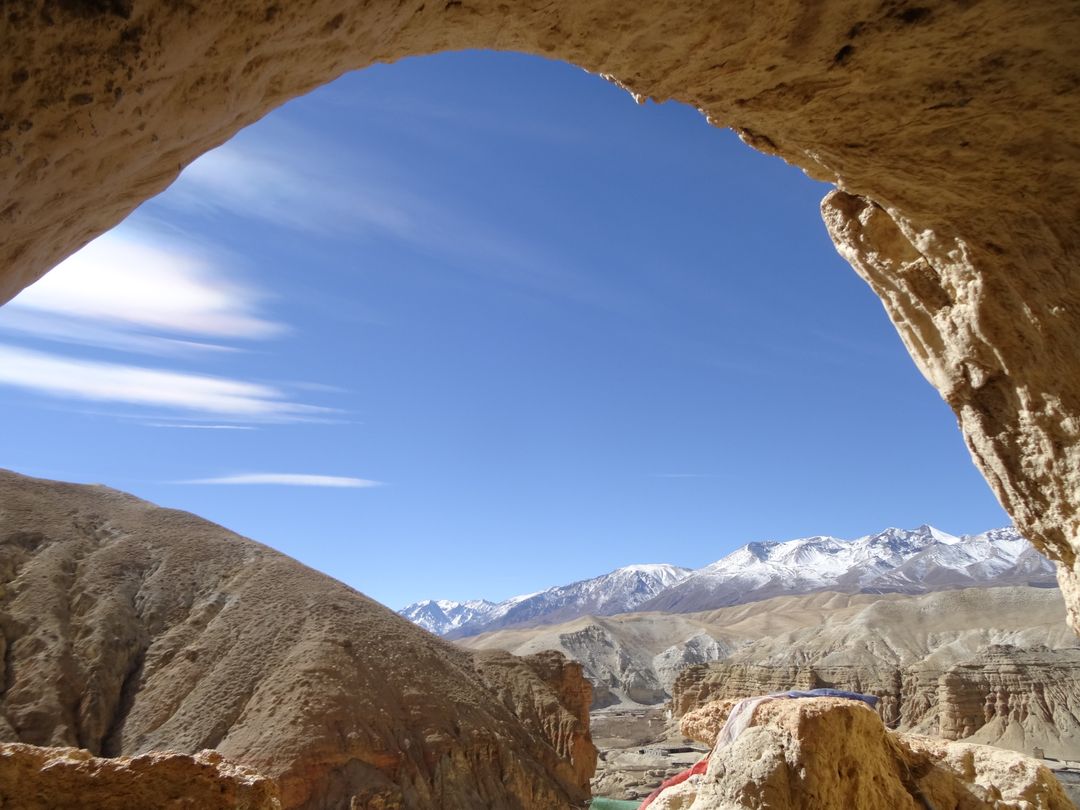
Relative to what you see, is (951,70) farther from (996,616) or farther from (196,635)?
(996,616)

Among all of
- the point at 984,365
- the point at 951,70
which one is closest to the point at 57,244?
the point at 951,70

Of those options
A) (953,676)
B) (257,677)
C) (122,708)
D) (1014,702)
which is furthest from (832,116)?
(1014,702)

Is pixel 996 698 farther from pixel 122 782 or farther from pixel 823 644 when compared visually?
pixel 122 782

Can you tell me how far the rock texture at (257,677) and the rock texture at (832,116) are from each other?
29.8 metres

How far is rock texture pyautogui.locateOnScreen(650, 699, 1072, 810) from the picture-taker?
607 cm

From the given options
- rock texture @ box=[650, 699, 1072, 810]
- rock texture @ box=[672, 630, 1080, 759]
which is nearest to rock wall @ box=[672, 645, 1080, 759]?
rock texture @ box=[672, 630, 1080, 759]

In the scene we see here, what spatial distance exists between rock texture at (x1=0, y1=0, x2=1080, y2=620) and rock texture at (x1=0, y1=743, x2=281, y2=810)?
9.15 m

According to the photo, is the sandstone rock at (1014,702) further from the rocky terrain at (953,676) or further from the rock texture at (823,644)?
the rock texture at (823,644)

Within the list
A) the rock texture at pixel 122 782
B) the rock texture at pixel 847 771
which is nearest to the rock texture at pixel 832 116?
the rock texture at pixel 847 771

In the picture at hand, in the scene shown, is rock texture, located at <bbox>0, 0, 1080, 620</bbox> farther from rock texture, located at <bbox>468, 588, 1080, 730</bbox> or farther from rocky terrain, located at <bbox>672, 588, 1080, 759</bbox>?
rock texture, located at <bbox>468, 588, 1080, 730</bbox>

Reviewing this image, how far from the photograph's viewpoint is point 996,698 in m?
47.2

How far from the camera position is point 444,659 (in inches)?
1662

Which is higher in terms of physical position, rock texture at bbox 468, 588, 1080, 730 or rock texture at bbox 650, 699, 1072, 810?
rock texture at bbox 650, 699, 1072, 810

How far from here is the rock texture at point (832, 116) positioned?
210cm
